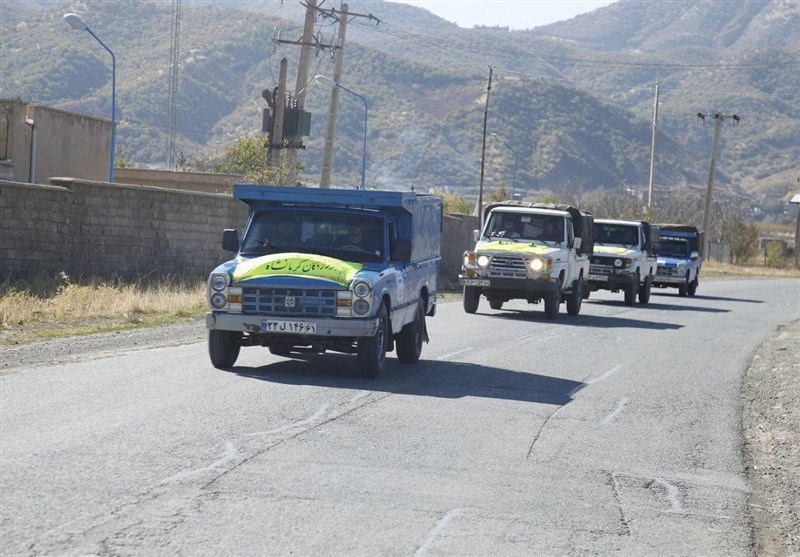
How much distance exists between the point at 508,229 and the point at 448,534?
20132mm

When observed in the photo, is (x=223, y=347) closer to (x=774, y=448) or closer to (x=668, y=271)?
(x=774, y=448)

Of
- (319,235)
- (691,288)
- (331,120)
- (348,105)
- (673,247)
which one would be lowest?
(691,288)

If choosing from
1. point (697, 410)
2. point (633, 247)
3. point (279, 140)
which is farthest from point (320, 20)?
point (697, 410)

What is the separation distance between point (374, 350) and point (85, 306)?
976 cm

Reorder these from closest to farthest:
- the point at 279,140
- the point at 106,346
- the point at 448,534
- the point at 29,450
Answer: the point at 448,534
the point at 29,450
the point at 106,346
the point at 279,140

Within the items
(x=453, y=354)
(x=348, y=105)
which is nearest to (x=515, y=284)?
(x=453, y=354)

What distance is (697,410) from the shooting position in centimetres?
1470

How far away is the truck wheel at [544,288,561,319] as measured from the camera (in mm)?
26906

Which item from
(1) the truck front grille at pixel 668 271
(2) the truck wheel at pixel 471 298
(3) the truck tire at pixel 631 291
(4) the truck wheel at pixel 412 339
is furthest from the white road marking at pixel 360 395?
(1) the truck front grille at pixel 668 271

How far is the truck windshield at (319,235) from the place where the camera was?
1533 cm

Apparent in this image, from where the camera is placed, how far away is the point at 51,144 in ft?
132

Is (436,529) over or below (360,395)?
over

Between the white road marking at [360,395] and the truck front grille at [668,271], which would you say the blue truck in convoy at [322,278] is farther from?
the truck front grille at [668,271]

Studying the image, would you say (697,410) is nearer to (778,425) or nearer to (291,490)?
(778,425)
